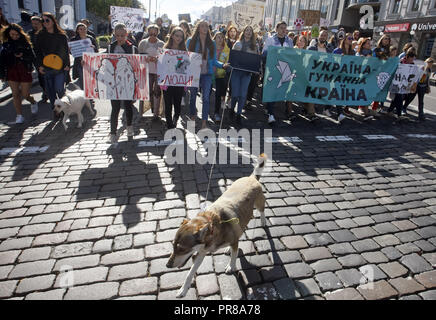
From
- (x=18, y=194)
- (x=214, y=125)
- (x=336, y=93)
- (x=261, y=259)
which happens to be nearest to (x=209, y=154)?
(x=214, y=125)

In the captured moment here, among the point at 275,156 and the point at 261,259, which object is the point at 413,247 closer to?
the point at 261,259

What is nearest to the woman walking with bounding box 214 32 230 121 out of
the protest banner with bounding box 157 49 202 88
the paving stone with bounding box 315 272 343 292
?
the protest banner with bounding box 157 49 202 88

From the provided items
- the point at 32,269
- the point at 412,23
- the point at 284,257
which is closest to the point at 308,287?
the point at 284,257

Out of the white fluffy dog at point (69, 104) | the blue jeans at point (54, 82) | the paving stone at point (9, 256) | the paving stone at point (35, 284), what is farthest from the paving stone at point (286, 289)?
the blue jeans at point (54, 82)

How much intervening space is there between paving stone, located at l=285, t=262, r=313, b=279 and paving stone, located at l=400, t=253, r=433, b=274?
1191 millimetres

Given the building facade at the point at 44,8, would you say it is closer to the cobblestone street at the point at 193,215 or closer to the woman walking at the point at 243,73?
the woman walking at the point at 243,73

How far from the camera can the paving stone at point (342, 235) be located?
3605mm

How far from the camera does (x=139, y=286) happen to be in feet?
9.09

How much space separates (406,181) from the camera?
527 cm

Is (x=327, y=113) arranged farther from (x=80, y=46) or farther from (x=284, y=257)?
(x=80, y=46)

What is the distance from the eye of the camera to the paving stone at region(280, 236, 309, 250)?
3.43 m

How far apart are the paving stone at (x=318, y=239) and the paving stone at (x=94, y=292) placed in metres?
2.32

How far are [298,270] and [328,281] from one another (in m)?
0.32

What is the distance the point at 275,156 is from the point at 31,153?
4983mm
